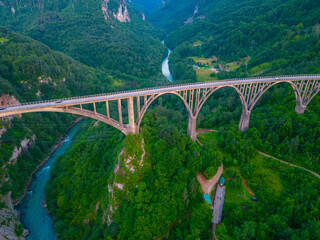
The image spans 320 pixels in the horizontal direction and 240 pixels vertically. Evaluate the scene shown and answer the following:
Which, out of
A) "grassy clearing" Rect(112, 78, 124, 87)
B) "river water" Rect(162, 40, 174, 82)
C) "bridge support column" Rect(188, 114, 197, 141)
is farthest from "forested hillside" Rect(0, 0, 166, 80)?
"bridge support column" Rect(188, 114, 197, 141)

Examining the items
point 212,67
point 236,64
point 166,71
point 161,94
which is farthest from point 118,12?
point 161,94

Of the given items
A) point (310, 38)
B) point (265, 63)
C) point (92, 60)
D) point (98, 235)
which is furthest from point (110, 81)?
point (310, 38)

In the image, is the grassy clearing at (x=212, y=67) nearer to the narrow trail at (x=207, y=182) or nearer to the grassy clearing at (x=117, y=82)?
the grassy clearing at (x=117, y=82)

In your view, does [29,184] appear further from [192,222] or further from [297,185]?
[297,185]

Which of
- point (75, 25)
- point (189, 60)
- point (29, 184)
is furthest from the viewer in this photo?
point (75, 25)

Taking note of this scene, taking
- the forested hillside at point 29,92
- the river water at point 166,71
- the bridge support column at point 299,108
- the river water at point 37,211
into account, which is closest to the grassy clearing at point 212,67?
the river water at point 166,71
